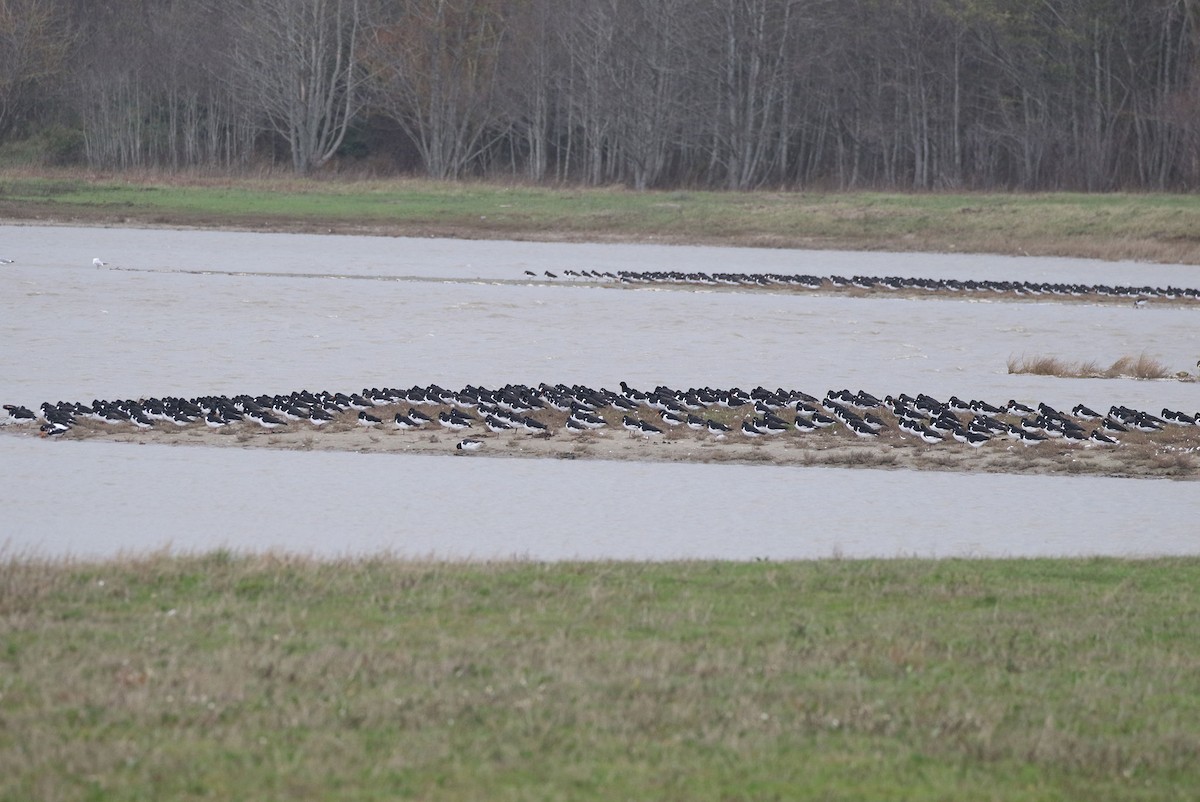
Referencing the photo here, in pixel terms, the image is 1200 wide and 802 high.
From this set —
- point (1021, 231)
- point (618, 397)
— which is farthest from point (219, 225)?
point (618, 397)

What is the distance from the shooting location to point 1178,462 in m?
15.8

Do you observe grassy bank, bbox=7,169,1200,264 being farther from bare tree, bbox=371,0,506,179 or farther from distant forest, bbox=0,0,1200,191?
bare tree, bbox=371,0,506,179

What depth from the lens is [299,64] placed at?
69375mm

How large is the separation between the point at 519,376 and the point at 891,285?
15187 mm

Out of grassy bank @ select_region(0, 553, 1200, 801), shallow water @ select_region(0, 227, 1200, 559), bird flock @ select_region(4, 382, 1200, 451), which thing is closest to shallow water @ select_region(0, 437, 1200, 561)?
shallow water @ select_region(0, 227, 1200, 559)

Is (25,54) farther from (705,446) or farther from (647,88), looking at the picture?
(705,446)

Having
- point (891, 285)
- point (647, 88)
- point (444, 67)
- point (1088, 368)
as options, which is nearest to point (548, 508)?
point (1088, 368)

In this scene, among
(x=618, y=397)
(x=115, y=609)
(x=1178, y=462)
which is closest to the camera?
(x=115, y=609)

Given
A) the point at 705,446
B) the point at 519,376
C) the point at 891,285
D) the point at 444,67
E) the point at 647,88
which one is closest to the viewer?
the point at 705,446

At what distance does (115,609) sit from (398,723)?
2495mm

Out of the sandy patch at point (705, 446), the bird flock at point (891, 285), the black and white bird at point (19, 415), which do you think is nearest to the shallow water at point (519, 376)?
the sandy patch at point (705, 446)

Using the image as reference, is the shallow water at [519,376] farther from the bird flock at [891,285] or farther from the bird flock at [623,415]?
the bird flock at [891,285]

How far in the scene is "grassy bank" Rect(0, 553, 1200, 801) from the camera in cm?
593

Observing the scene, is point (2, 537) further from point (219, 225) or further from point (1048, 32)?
point (1048, 32)
